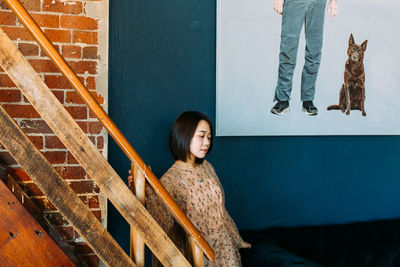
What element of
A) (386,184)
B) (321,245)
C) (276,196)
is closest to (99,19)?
(276,196)

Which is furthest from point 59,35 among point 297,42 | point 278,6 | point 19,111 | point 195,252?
point 297,42

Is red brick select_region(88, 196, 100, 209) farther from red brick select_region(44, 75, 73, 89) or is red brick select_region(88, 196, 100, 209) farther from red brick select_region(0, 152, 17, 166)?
red brick select_region(44, 75, 73, 89)

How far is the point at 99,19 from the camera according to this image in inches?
77.1

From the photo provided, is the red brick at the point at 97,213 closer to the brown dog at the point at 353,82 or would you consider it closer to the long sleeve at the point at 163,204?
the long sleeve at the point at 163,204

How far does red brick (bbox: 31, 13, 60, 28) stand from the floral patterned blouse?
0.97m

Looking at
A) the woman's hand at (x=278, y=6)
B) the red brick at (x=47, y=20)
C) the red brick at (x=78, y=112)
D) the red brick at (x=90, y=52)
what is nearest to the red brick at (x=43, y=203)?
the red brick at (x=78, y=112)

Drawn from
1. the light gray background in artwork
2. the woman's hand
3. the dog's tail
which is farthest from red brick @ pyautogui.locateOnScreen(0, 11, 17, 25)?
the dog's tail

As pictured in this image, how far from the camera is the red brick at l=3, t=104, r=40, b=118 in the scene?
1842 millimetres

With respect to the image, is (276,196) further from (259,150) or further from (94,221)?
(94,221)

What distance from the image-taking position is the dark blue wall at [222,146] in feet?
6.98

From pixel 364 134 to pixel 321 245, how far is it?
3.06 feet

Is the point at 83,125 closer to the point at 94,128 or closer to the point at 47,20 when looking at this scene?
the point at 94,128

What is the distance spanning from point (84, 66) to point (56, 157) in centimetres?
50

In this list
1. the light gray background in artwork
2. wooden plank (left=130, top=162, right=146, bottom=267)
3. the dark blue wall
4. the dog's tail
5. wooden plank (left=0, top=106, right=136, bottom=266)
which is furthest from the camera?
the dog's tail
